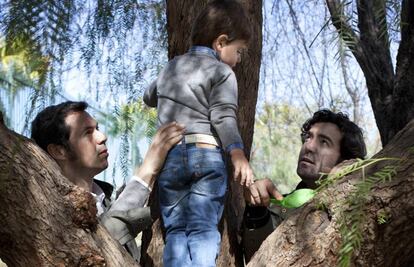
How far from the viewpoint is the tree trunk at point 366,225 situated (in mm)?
1661

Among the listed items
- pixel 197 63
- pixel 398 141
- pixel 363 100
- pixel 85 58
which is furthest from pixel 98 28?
pixel 363 100

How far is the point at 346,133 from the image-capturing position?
3010 millimetres

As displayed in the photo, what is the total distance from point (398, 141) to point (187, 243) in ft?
2.67

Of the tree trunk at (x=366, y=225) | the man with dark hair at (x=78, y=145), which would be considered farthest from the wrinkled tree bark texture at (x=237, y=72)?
the tree trunk at (x=366, y=225)

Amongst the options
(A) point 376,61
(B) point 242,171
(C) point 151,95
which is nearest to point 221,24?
(C) point 151,95

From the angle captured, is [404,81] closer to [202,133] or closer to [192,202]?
[202,133]

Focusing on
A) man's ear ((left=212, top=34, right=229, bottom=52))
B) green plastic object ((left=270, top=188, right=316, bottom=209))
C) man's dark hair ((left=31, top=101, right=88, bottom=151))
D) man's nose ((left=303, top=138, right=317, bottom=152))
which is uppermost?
man's ear ((left=212, top=34, right=229, bottom=52))

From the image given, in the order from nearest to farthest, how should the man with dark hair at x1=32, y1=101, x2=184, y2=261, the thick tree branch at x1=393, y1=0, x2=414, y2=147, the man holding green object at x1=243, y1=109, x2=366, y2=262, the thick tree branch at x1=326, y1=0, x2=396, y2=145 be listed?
the man with dark hair at x1=32, y1=101, x2=184, y2=261 → the man holding green object at x1=243, y1=109, x2=366, y2=262 → the thick tree branch at x1=393, y1=0, x2=414, y2=147 → the thick tree branch at x1=326, y1=0, x2=396, y2=145

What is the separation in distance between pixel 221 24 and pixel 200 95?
28 centimetres

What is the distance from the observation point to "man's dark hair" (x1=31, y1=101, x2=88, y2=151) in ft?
9.24

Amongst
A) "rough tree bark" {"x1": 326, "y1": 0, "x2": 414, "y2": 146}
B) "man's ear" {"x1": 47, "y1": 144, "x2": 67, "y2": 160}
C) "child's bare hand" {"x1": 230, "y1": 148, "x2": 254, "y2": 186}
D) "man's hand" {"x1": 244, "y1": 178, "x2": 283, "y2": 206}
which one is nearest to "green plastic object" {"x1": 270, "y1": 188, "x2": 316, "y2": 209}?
"man's hand" {"x1": 244, "y1": 178, "x2": 283, "y2": 206}

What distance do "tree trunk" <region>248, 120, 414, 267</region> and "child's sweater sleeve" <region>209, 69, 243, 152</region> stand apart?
41 cm

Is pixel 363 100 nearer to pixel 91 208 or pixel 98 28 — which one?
pixel 98 28

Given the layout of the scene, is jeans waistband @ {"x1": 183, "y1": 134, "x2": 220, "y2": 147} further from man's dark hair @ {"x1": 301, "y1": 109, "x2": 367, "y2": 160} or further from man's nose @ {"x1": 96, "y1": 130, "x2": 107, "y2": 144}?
man's dark hair @ {"x1": 301, "y1": 109, "x2": 367, "y2": 160}
